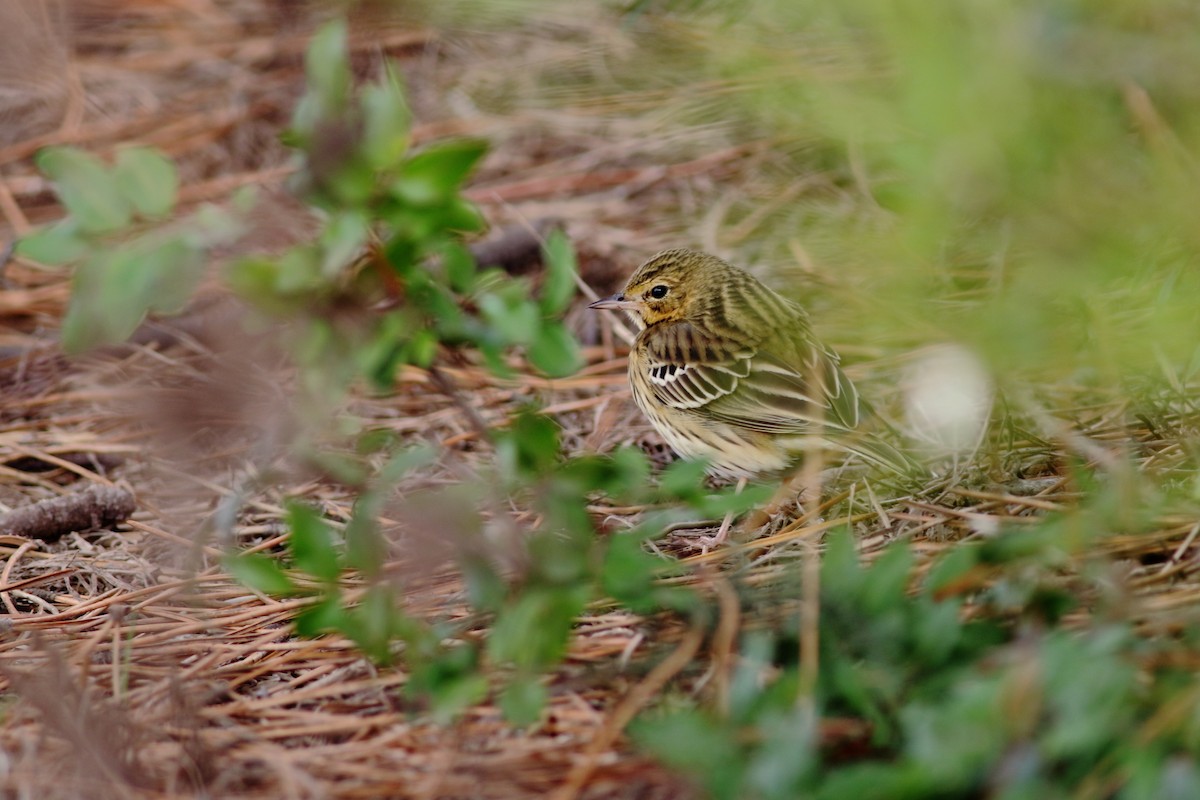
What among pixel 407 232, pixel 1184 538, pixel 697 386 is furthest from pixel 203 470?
pixel 1184 538

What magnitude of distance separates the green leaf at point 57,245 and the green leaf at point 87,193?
0.04 m

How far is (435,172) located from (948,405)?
2055 millimetres


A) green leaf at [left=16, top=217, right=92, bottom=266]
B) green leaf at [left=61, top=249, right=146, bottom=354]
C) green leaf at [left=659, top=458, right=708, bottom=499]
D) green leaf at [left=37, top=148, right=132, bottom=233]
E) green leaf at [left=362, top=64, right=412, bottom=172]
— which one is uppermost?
green leaf at [left=362, top=64, right=412, bottom=172]

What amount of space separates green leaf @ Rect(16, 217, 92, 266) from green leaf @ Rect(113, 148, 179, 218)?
12 cm

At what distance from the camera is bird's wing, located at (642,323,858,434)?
159 inches

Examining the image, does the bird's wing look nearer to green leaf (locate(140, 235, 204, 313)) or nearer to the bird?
the bird

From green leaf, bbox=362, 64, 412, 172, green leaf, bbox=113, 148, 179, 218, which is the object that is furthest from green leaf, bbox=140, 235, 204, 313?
green leaf, bbox=362, 64, 412, 172

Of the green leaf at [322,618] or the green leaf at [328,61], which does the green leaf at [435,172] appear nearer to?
the green leaf at [328,61]

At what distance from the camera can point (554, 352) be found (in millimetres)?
2768

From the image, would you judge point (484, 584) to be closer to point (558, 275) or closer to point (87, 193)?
point (558, 275)

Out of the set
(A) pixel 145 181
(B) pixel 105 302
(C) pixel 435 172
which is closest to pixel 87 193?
(A) pixel 145 181

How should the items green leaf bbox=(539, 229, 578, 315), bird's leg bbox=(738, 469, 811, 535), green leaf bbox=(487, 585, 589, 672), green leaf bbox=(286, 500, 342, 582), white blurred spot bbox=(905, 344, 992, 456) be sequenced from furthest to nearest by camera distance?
bird's leg bbox=(738, 469, 811, 535)
white blurred spot bbox=(905, 344, 992, 456)
green leaf bbox=(539, 229, 578, 315)
green leaf bbox=(286, 500, 342, 582)
green leaf bbox=(487, 585, 589, 672)

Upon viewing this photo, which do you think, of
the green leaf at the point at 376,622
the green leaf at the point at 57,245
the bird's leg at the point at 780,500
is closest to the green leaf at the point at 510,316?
the green leaf at the point at 376,622

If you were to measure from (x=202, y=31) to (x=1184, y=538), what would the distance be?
6.29 metres
